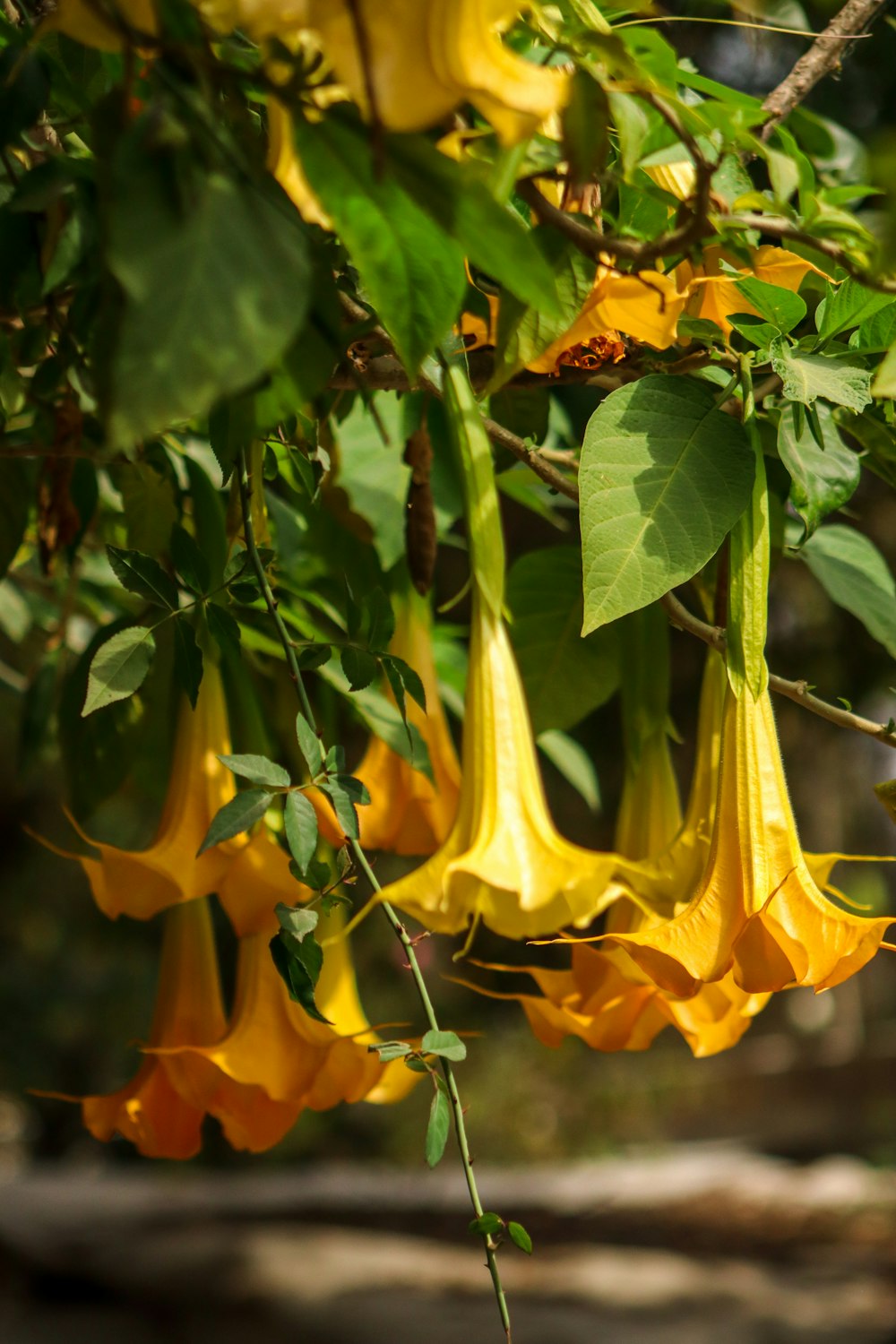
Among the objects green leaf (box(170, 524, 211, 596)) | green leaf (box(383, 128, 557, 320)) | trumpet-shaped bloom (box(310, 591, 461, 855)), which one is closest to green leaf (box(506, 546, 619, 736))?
trumpet-shaped bloom (box(310, 591, 461, 855))

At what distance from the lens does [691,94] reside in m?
0.51

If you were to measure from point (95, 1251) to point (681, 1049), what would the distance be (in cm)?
318

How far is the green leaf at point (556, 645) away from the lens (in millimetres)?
538

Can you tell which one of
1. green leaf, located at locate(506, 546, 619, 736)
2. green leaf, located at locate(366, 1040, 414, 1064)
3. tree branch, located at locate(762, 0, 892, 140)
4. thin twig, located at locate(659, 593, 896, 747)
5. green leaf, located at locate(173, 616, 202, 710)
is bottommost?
green leaf, located at locate(506, 546, 619, 736)

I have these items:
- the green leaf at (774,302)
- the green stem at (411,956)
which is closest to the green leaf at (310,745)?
the green stem at (411,956)

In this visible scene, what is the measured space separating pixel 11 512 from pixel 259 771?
0.26m

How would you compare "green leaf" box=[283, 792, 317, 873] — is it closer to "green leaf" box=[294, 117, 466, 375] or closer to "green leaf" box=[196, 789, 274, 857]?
"green leaf" box=[196, 789, 274, 857]

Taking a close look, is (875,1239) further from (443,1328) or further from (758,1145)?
(443,1328)

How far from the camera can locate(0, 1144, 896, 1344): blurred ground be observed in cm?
268

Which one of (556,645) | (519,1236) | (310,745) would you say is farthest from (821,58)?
(519,1236)

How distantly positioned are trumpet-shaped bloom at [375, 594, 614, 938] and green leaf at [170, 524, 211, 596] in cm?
12

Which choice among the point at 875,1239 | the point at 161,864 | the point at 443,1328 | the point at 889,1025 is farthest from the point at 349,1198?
the point at 161,864

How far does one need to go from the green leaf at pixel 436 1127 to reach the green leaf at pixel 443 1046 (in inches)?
0.5

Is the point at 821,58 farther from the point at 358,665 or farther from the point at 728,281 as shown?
the point at 358,665
